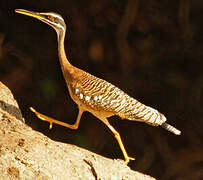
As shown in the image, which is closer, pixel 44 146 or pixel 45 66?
pixel 44 146

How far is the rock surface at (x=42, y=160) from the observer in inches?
134

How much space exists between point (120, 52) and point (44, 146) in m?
4.99

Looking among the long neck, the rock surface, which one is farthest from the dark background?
the rock surface

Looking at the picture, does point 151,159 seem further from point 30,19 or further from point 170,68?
point 30,19

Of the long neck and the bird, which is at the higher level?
the long neck

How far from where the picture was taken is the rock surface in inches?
134

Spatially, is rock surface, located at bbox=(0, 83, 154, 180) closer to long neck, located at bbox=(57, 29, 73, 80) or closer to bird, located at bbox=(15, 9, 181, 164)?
bird, located at bbox=(15, 9, 181, 164)

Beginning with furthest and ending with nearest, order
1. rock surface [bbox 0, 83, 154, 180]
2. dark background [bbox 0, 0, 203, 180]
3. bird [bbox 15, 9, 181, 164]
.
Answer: dark background [bbox 0, 0, 203, 180] → bird [bbox 15, 9, 181, 164] → rock surface [bbox 0, 83, 154, 180]

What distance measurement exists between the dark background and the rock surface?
159 inches

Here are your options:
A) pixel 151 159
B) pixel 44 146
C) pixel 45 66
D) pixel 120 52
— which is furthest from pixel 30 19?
pixel 44 146

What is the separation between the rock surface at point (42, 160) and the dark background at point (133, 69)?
4047mm

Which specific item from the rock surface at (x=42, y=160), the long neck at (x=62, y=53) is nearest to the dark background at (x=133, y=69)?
the long neck at (x=62, y=53)

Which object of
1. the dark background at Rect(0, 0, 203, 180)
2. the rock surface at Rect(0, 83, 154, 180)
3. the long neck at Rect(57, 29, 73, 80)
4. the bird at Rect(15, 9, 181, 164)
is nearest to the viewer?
the rock surface at Rect(0, 83, 154, 180)

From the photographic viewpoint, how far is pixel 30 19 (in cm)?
818
